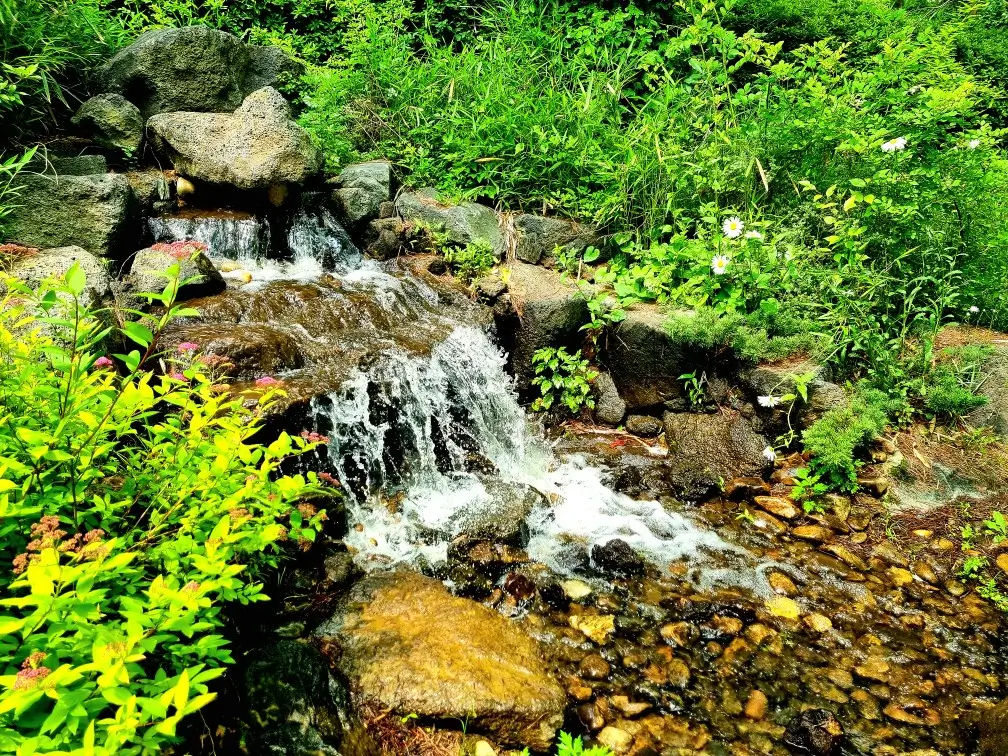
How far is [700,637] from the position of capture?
3.36 metres

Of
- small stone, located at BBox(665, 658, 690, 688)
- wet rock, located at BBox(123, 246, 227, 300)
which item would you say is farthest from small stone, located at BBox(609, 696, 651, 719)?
wet rock, located at BBox(123, 246, 227, 300)

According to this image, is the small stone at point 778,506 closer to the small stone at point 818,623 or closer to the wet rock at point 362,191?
the small stone at point 818,623

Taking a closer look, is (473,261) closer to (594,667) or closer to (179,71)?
(594,667)

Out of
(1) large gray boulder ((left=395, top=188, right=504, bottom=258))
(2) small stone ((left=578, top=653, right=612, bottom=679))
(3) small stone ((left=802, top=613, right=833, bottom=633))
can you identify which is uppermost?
(1) large gray boulder ((left=395, top=188, right=504, bottom=258))

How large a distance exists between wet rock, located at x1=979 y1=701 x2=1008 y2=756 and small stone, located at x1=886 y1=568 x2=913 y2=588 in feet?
3.20

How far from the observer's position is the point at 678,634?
3344 mm

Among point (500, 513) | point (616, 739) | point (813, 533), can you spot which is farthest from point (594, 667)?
point (813, 533)

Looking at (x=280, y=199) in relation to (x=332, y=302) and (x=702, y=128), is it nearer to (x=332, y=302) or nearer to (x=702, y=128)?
(x=332, y=302)

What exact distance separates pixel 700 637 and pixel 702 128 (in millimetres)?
4935

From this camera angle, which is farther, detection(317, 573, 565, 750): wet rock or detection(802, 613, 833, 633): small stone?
detection(802, 613, 833, 633): small stone

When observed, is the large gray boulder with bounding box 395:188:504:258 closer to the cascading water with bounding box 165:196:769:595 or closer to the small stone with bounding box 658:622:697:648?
the cascading water with bounding box 165:196:769:595

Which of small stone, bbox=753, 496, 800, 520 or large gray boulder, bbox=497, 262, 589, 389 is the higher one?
large gray boulder, bbox=497, 262, 589, 389

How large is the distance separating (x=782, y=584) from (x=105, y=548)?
3831 millimetres

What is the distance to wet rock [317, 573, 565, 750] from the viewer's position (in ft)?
8.23
